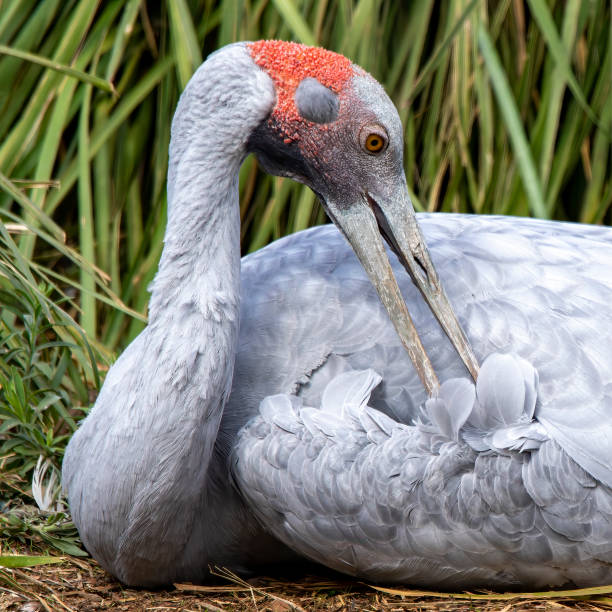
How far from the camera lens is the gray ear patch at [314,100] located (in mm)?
2193

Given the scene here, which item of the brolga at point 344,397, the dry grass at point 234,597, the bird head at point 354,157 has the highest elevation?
the bird head at point 354,157

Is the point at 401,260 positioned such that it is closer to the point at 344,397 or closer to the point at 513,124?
the point at 344,397

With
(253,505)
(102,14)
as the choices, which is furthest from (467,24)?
(253,505)

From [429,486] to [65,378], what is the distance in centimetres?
148

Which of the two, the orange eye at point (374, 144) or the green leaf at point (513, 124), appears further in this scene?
the green leaf at point (513, 124)

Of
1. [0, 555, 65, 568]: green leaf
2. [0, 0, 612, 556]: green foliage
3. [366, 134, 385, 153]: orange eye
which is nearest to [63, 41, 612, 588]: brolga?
[366, 134, 385, 153]: orange eye

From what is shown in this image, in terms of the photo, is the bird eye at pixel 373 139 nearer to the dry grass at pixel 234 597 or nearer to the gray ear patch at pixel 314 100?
the gray ear patch at pixel 314 100

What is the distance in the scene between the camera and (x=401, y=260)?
2330mm

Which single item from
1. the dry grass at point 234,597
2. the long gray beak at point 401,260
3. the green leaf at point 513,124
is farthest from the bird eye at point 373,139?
the green leaf at point 513,124

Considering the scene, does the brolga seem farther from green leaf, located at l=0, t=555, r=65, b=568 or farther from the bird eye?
green leaf, located at l=0, t=555, r=65, b=568

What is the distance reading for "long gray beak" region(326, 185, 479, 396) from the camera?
2.26m

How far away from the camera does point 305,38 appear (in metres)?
3.35

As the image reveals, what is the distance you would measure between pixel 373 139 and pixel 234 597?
108 cm

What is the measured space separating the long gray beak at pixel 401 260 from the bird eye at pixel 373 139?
113mm
